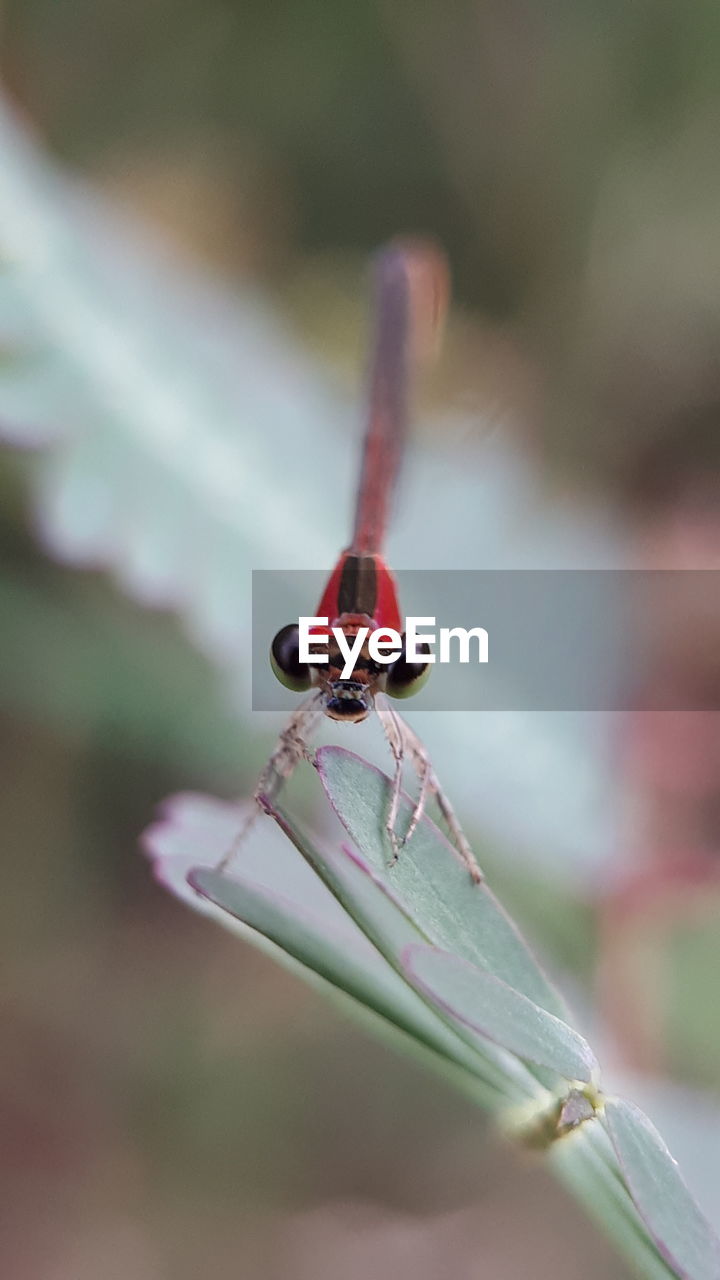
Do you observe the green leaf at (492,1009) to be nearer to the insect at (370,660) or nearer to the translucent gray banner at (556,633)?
the insect at (370,660)

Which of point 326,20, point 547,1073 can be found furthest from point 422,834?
point 326,20

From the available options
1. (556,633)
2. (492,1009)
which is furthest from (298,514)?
(492,1009)

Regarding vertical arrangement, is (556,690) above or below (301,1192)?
above

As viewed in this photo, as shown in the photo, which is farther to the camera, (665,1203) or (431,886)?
(431,886)

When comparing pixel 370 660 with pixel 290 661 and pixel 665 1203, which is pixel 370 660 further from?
pixel 665 1203

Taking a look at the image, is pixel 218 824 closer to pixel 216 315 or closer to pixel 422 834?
pixel 422 834

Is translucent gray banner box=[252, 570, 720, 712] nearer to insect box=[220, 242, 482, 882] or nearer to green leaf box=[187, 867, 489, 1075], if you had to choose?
insect box=[220, 242, 482, 882]

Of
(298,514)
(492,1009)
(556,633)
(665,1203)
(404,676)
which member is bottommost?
(665,1203)
